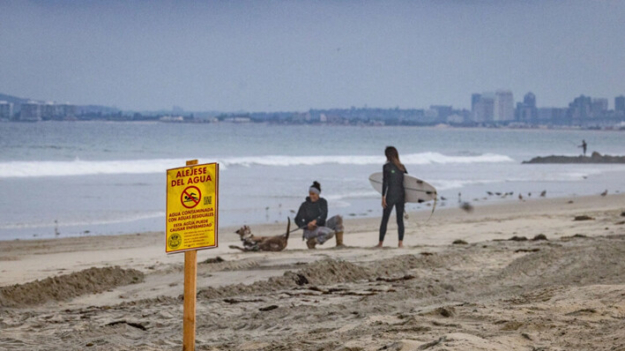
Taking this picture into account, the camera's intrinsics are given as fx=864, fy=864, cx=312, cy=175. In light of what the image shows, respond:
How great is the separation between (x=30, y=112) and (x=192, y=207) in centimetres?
12976

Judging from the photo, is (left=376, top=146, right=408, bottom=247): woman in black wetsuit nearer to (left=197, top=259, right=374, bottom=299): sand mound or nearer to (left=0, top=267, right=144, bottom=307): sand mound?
(left=197, top=259, right=374, bottom=299): sand mound

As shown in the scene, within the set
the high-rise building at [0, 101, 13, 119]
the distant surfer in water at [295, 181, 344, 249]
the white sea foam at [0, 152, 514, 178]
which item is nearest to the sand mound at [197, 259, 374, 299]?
the distant surfer in water at [295, 181, 344, 249]

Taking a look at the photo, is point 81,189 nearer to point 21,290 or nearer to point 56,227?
point 56,227

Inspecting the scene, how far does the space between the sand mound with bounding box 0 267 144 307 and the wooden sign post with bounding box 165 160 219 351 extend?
149 inches

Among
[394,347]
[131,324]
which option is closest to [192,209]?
[394,347]

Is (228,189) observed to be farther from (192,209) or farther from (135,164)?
(192,209)

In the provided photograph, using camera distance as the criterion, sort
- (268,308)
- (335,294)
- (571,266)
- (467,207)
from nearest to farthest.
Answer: (268,308)
(335,294)
(571,266)
(467,207)

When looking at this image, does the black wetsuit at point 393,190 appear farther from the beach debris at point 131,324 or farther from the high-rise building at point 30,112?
the high-rise building at point 30,112

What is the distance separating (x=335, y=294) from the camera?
8422 millimetres

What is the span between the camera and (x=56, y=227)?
640 inches

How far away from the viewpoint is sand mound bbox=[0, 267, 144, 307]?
8625mm

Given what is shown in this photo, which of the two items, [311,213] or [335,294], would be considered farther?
[311,213]

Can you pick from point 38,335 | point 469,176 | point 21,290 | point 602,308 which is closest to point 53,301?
point 21,290

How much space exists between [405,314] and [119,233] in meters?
9.83
